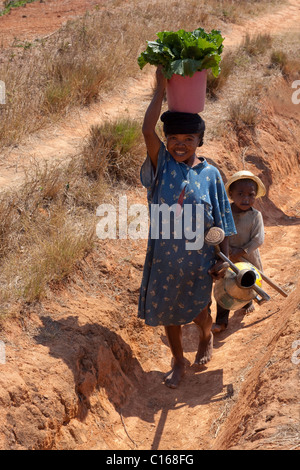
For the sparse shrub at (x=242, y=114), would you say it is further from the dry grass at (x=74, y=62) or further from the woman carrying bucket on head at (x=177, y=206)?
the woman carrying bucket on head at (x=177, y=206)

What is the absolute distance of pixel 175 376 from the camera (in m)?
4.23

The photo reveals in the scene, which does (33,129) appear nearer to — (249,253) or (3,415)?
(249,253)

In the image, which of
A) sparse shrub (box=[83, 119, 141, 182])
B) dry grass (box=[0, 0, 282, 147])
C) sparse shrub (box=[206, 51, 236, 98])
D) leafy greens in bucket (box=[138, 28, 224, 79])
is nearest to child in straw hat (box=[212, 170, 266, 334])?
leafy greens in bucket (box=[138, 28, 224, 79])

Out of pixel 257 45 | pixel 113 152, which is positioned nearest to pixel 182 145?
pixel 113 152

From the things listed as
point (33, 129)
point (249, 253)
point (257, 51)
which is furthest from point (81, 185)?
point (257, 51)

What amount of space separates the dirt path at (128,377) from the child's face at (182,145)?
1288 mm

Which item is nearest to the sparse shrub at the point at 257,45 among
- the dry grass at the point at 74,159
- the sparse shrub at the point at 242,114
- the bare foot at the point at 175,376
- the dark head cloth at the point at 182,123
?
the dry grass at the point at 74,159

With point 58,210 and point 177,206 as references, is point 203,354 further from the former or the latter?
point 58,210

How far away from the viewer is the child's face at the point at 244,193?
4746 mm

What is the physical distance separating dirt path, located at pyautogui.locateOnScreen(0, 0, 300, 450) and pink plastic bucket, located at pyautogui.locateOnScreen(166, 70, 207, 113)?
152cm

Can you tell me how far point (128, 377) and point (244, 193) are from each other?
1.64m
